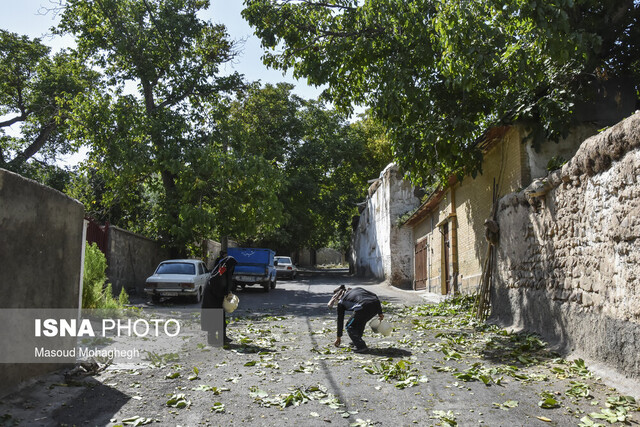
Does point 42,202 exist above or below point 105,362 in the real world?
above

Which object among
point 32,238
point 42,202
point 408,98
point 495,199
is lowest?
point 32,238

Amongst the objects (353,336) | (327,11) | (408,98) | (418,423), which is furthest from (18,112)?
(418,423)

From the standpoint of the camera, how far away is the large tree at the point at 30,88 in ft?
82.9

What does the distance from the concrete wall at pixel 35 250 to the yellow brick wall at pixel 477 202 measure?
353 inches

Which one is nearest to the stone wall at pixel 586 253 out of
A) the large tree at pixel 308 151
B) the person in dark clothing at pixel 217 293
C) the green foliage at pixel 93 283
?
the person in dark clothing at pixel 217 293

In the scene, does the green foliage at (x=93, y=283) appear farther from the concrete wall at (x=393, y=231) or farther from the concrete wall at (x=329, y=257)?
the concrete wall at (x=329, y=257)

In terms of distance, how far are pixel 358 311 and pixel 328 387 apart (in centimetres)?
255

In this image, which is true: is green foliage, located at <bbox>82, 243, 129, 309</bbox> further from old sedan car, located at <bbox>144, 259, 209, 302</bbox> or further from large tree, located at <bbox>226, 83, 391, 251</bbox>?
large tree, located at <bbox>226, 83, 391, 251</bbox>

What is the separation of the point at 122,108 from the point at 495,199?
16.0m

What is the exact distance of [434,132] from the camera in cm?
1115

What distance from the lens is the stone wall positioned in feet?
19.7

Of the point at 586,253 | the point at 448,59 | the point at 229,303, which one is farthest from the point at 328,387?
the point at 448,59

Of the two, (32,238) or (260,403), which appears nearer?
(260,403)

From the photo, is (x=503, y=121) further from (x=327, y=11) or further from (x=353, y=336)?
(x=353, y=336)
